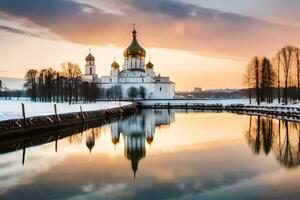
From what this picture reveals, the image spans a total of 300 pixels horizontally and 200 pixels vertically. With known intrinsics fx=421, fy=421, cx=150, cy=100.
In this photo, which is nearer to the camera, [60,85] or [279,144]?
[279,144]

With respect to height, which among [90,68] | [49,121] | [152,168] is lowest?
[152,168]

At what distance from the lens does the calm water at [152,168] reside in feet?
38.0

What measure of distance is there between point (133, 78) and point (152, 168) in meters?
108

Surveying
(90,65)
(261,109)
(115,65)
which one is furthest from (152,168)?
(90,65)

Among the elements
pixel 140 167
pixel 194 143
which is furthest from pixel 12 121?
pixel 140 167

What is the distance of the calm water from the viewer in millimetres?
11578

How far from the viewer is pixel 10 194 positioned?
1158 cm

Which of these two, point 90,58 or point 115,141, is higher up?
point 90,58

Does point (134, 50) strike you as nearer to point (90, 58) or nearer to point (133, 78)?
point (133, 78)

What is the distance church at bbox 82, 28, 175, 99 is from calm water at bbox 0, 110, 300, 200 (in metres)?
95.2

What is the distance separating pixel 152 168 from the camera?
1511 centimetres

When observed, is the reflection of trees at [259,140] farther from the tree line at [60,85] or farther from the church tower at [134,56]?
the church tower at [134,56]

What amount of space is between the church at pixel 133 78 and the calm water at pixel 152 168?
95.2 m

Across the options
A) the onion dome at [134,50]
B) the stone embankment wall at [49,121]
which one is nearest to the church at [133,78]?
the onion dome at [134,50]
